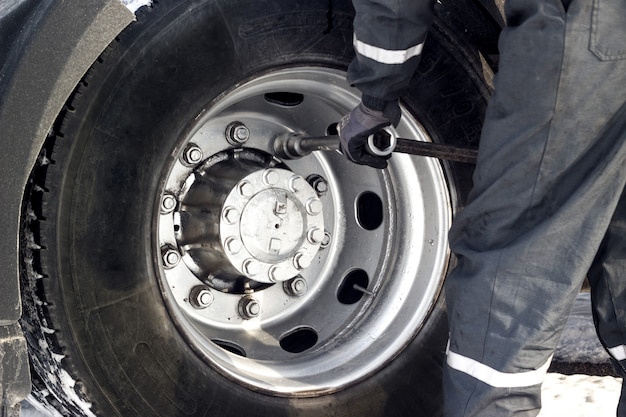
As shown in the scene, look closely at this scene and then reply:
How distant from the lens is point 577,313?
320 centimetres

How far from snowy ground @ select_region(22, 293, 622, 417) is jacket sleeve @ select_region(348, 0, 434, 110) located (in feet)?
4.14

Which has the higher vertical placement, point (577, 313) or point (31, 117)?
point (31, 117)

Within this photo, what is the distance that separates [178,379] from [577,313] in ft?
6.03

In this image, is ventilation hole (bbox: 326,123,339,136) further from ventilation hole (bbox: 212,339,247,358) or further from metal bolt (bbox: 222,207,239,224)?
ventilation hole (bbox: 212,339,247,358)

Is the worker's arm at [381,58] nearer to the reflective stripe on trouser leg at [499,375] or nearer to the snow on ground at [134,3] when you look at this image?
the snow on ground at [134,3]

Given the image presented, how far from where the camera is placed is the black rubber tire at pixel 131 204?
5.70ft

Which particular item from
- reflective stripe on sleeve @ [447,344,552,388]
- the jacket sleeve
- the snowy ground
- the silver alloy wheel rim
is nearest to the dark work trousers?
reflective stripe on sleeve @ [447,344,552,388]

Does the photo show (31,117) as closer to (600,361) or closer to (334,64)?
(334,64)

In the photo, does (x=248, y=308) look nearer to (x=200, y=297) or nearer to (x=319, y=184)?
(x=200, y=297)

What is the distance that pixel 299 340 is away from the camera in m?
2.50

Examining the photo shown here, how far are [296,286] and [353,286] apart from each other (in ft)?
0.61

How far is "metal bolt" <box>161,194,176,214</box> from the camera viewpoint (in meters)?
2.23

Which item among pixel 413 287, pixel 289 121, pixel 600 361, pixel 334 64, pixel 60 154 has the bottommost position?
pixel 600 361

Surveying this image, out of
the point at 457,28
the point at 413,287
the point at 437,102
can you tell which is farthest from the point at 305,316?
the point at 457,28
